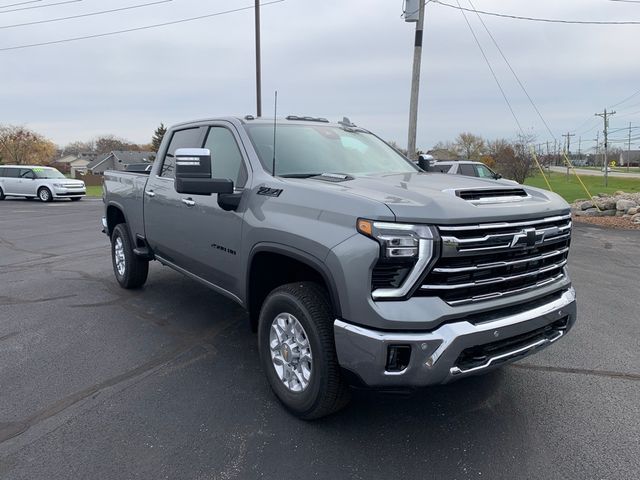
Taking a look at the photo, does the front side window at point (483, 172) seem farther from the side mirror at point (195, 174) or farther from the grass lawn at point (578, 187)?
the side mirror at point (195, 174)

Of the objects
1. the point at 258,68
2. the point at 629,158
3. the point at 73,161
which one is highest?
the point at 629,158

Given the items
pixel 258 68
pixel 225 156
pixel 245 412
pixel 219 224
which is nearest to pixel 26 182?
pixel 258 68

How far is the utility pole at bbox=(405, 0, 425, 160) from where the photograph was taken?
1291 centimetres

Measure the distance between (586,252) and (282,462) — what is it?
28.3ft

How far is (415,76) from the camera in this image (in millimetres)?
13852

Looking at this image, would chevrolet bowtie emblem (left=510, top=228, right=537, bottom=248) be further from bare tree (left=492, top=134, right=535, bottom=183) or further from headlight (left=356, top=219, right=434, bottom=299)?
bare tree (left=492, top=134, right=535, bottom=183)

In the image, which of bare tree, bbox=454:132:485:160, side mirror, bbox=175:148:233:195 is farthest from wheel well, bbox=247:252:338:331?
bare tree, bbox=454:132:485:160

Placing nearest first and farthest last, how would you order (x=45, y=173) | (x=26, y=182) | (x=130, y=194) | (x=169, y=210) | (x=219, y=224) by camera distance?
(x=219, y=224) → (x=169, y=210) → (x=130, y=194) → (x=26, y=182) → (x=45, y=173)

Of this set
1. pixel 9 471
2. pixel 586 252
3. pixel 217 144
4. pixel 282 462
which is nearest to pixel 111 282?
pixel 217 144

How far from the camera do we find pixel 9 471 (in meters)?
2.65

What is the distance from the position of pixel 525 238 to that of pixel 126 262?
15.9 feet

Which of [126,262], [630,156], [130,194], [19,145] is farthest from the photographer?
[630,156]

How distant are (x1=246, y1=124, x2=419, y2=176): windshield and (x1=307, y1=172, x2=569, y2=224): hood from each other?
49cm

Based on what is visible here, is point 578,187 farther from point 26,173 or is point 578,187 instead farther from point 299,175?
point 299,175
